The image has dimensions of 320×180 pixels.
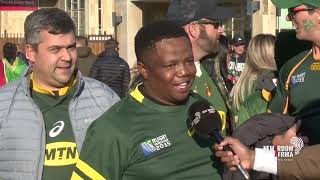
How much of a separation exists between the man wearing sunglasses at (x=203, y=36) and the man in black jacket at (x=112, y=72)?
238 inches

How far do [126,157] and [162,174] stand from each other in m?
0.18

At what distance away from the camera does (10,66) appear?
11000 mm

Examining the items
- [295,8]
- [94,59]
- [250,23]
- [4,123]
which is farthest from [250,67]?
[250,23]

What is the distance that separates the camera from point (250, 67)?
6914mm

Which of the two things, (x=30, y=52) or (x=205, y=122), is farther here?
(x=30, y=52)

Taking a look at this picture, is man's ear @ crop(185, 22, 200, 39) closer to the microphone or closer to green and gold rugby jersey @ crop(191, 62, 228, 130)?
green and gold rugby jersey @ crop(191, 62, 228, 130)

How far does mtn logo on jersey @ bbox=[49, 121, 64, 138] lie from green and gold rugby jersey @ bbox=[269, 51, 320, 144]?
4.27ft

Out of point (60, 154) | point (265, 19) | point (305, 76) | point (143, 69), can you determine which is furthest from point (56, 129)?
point (265, 19)

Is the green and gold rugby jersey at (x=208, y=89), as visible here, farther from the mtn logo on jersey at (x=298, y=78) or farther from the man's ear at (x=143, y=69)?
the man's ear at (x=143, y=69)

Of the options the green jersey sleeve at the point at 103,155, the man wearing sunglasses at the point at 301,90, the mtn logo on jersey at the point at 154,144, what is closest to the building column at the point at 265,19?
the man wearing sunglasses at the point at 301,90

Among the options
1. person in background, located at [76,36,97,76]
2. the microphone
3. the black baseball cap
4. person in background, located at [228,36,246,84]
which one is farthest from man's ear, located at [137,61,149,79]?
person in background, located at [76,36,97,76]

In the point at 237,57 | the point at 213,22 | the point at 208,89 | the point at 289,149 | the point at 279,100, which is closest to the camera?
the point at 289,149

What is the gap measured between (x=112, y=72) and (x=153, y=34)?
759 centimetres

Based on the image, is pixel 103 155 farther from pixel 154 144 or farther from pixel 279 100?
pixel 279 100
